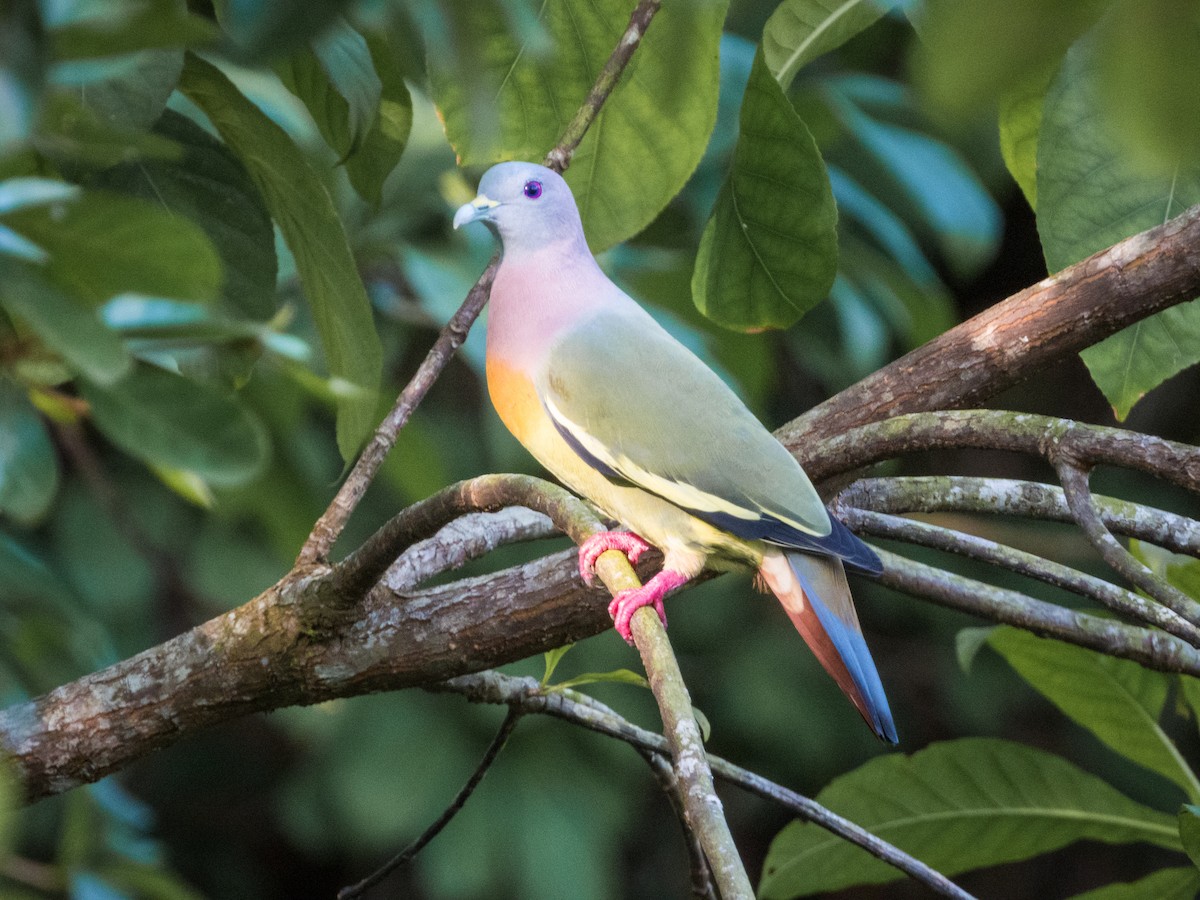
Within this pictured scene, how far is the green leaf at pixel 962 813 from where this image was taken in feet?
4.38

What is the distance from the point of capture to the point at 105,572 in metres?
2.63

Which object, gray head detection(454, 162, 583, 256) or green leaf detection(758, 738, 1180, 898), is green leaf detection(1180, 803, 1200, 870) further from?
gray head detection(454, 162, 583, 256)

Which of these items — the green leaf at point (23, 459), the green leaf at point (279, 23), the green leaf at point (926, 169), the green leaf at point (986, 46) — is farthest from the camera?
the green leaf at point (926, 169)

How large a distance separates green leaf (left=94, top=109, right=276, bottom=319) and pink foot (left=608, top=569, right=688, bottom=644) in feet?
1.37

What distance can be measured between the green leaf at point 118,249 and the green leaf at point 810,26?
964mm

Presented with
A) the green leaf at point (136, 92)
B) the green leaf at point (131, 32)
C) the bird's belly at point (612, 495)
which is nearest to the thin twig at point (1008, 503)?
the bird's belly at point (612, 495)

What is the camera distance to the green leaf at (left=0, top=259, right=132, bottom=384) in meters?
0.42

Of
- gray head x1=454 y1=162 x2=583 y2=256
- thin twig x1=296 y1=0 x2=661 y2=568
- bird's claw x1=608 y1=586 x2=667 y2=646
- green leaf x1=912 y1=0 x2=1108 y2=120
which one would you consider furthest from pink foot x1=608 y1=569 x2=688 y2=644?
green leaf x1=912 y1=0 x2=1108 y2=120

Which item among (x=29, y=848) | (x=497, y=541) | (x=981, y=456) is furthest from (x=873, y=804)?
(x=981, y=456)

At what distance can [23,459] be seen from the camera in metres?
0.58

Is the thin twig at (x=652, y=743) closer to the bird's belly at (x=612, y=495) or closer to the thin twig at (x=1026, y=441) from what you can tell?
the bird's belly at (x=612, y=495)

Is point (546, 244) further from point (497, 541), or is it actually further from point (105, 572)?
point (105, 572)

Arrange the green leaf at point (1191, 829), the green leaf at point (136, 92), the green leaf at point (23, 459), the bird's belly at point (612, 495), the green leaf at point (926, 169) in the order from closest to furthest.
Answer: the green leaf at point (23, 459) → the green leaf at point (136, 92) → the green leaf at point (1191, 829) → the bird's belly at point (612, 495) → the green leaf at point (926, 169)

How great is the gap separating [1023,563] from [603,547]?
15.9 inches
